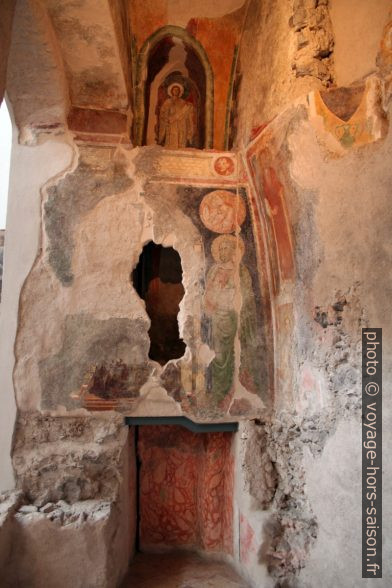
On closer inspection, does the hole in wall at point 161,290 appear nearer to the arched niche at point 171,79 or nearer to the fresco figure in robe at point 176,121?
the fresco figure in robe at point 176,121

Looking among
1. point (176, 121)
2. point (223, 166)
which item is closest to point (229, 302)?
point (223, 166)

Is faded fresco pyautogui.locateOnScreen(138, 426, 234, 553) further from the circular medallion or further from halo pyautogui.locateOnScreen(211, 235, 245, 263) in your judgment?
the circular medallion

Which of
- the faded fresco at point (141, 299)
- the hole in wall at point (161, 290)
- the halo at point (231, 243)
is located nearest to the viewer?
the faded fresco at point (141, 299)

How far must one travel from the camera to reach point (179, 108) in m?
5.08

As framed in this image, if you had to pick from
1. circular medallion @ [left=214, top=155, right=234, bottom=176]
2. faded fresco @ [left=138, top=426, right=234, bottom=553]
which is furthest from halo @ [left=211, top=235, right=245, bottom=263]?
faded fresco @ [left=138, top=426, right=234, bottom=553]

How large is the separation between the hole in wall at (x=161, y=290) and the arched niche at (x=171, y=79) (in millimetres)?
1314

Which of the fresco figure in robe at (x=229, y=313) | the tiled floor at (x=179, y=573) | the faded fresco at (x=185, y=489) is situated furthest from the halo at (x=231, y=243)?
the tiled floor at (x=179, y=573)

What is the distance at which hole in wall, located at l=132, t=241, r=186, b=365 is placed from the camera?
522 centimetres

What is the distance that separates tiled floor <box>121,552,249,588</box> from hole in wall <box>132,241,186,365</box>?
211 cm

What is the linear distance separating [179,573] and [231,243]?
10.9 ft

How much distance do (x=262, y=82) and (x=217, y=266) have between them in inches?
69.9

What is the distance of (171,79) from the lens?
510 centimetres

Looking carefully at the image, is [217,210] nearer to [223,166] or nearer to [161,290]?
[223,166]

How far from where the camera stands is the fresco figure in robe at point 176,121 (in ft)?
16.6
